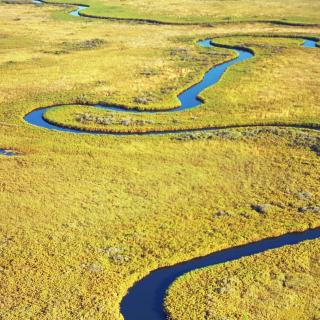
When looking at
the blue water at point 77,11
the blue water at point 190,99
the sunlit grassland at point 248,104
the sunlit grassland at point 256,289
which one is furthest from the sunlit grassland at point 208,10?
the sunlit grassland at point 256,289

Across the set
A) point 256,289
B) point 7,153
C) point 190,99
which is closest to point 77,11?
point 190,99

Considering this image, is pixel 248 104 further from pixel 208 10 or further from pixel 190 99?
pixel 208 10

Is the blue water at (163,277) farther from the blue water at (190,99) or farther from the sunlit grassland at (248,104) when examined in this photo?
the blue water at (190,99)

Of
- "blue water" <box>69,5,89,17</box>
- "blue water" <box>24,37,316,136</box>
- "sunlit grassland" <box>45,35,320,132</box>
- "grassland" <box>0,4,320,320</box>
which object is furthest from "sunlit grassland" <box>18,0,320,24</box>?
"grassland" <box>0,4,320,320</box>

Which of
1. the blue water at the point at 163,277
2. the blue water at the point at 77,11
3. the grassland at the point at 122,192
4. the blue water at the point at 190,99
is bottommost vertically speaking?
the blue water at the point at 163,277

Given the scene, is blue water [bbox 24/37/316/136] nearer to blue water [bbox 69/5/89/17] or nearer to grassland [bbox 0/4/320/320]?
grassland [bbox 0/4/320/320]

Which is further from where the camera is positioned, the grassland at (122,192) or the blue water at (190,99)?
the blue water at (190,99)

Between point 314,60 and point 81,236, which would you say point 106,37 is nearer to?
point 314,60
